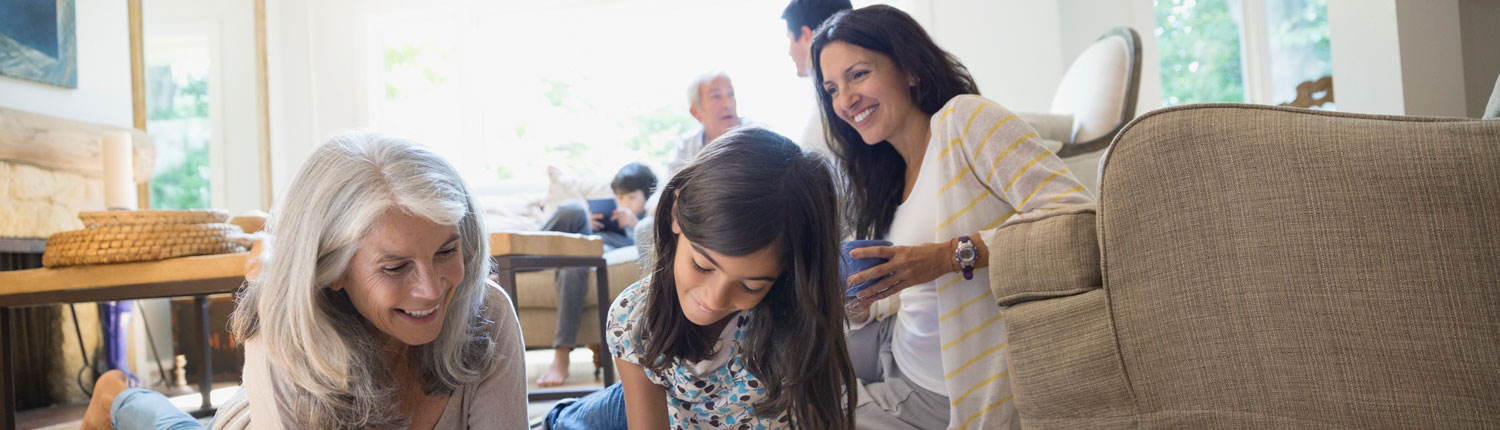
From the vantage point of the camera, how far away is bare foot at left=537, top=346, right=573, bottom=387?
11.0ft

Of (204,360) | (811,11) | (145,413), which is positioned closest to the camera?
(145,413)

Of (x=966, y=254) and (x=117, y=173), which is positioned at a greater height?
(x=117, y=173)

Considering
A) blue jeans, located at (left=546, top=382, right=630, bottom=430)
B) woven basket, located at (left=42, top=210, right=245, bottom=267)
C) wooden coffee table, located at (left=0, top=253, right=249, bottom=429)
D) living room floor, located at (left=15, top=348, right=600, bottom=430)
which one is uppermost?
woven basket, located at (left=42, top=210, right=245, bottom=267)

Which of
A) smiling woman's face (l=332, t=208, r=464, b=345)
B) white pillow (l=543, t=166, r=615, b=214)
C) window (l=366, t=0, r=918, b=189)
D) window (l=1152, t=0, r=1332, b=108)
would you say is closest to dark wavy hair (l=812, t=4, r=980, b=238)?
smiling woman's face (l=332, t=208, r=464, b=345)

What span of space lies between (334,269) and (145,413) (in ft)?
3.42

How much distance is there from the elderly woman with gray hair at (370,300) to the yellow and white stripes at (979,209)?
672 mm

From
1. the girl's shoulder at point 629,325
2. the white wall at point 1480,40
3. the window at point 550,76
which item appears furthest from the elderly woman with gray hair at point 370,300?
the window at point 550,76

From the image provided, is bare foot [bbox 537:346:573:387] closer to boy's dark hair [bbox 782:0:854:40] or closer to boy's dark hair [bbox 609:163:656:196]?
boy's dark hair [bbox 609:163:656:196]

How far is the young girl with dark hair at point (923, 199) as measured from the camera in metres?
1.52

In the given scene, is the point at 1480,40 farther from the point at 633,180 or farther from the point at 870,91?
the point at 633,180

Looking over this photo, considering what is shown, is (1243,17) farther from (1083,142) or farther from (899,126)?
(899,126)

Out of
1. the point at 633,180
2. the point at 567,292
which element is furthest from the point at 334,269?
the point at 633,180

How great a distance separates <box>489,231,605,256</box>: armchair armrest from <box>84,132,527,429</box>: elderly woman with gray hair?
0.42m

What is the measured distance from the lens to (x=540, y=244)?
86.0 inches
